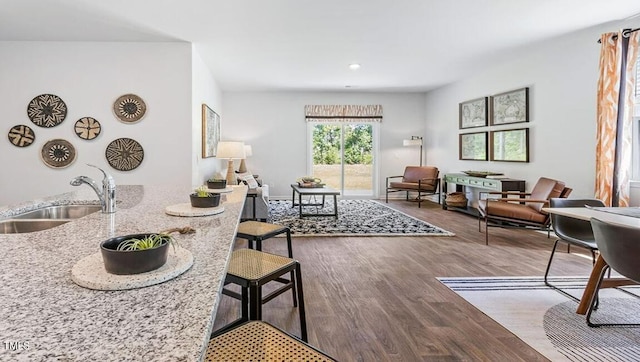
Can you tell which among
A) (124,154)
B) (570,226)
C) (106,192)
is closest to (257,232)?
(106,192)

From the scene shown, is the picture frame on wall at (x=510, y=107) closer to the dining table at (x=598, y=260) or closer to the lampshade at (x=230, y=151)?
the dining table at (x=598, y=260)

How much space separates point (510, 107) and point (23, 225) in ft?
19.4

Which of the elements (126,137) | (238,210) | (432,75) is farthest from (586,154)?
(126,137)

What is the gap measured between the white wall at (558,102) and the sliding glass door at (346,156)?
2870 millimetres

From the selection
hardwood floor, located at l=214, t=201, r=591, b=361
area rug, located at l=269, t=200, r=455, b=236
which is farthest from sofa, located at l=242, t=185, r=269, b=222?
hardwood floor, located at l=214, t=201, r=591, b=361

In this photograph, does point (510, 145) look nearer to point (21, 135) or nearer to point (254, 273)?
point (254, 273)

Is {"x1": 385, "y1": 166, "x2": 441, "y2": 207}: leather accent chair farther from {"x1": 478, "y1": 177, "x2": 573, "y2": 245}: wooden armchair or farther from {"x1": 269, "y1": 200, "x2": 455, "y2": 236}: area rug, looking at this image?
{"x1": 478, "y1": 177, "x2": 573, "y2": 245}: wooden armchair

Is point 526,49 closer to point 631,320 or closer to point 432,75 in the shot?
point 432,75

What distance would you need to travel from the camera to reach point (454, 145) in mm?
7266

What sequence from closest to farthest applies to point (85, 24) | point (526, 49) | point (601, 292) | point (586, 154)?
point (601, 292)
point (85, 24)
point (586, 154)
point (526, 49)

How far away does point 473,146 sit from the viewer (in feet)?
21.4

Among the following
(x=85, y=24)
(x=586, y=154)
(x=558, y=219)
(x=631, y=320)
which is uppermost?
(x=85, y=24)

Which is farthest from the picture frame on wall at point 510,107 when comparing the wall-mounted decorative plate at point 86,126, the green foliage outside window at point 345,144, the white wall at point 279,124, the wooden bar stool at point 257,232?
the wall-mounted decorative plate at point 86,126

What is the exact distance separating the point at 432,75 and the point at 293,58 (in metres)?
2.69
